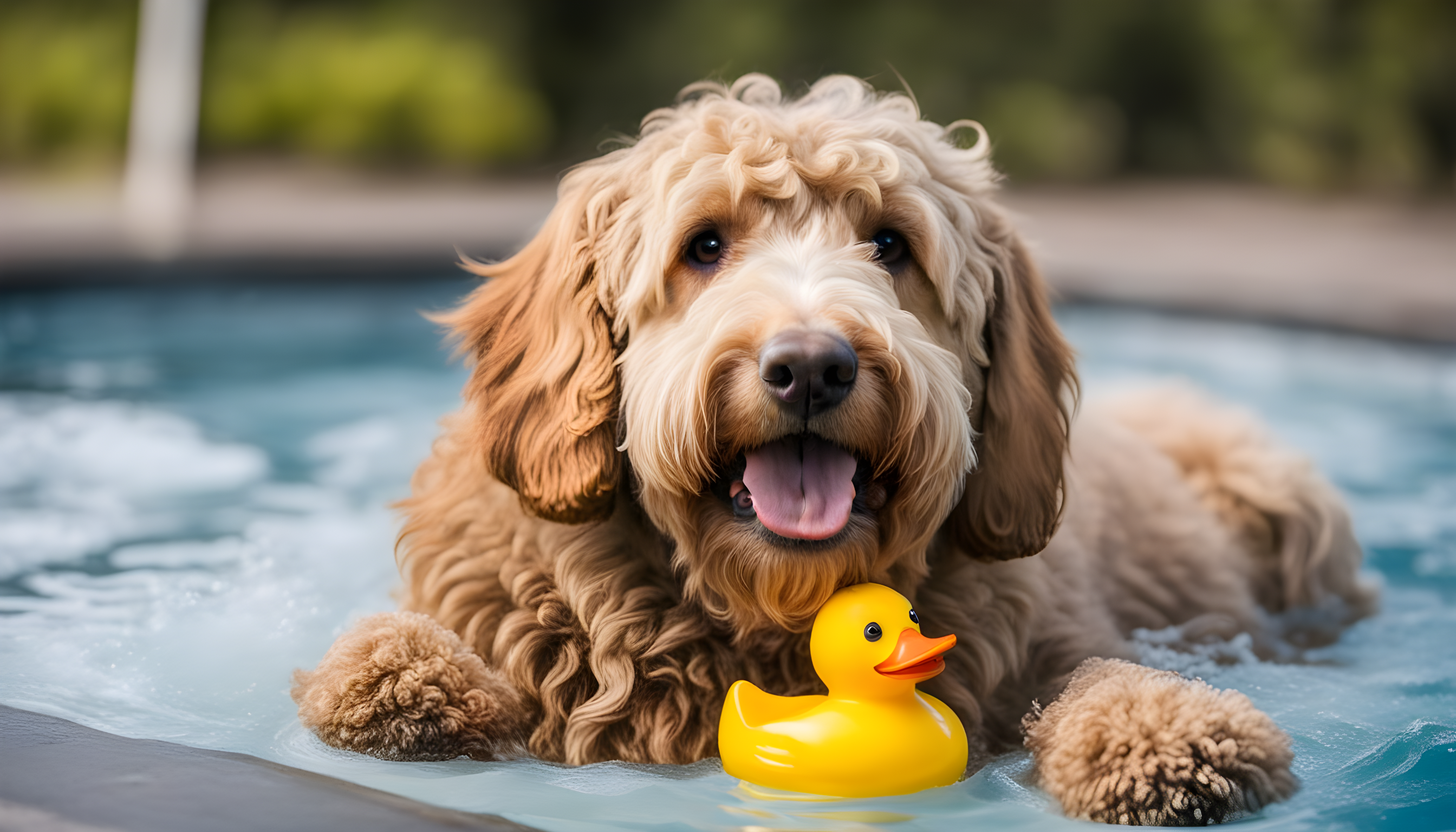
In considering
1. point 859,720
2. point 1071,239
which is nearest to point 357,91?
point 1071,239

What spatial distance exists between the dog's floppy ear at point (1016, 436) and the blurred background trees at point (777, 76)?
12623 millimetres

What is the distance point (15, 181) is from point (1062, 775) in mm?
14234

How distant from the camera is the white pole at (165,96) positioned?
1386cm

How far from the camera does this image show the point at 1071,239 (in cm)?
1272

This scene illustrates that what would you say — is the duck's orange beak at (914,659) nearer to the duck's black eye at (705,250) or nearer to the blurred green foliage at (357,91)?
the duck's black eye at (705,250)

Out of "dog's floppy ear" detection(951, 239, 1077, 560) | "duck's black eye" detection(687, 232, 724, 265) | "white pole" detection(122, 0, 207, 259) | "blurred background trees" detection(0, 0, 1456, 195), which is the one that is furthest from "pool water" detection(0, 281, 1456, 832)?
"blurred background trees" detection(0, 0, 1456, 195)

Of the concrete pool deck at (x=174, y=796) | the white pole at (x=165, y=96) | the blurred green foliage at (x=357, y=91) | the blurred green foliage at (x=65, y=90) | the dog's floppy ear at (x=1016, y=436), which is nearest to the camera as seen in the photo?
the concrete pool deck at (x=174, y=796)

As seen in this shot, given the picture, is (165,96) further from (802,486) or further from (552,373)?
(802,486)

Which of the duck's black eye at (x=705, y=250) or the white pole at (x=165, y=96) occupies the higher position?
the white pole at (x=165, y=96)

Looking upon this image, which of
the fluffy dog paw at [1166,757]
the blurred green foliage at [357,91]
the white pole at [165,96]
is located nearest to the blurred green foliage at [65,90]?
the white pole at [165,96]

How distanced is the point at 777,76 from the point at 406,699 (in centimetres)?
1494

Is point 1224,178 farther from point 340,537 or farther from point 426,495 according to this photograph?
point 426,495

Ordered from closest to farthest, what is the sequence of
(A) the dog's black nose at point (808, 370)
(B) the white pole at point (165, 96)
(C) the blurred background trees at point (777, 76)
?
(A) the dog's black nose at point (808, 370), (B) the white pole at point (165, 96), (C) the blurred background trees at point (777, 76)

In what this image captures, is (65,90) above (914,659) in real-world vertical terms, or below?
above
